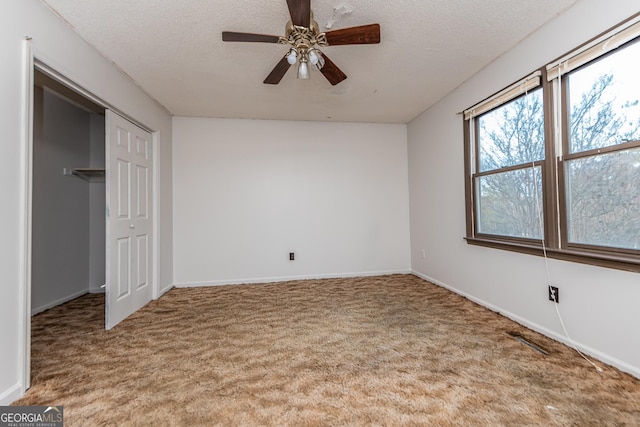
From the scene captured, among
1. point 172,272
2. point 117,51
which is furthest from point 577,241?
point 172,272

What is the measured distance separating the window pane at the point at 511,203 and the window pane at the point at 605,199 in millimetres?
247

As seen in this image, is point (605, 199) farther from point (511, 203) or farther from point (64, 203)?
point (64, 203)

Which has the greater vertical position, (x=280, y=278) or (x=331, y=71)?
(x=331, y=71)

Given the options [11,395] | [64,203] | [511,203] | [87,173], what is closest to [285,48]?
[511,203]

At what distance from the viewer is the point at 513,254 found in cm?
247

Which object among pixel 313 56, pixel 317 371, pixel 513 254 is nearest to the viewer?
pixel 317 371

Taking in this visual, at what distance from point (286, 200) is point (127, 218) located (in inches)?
77.5

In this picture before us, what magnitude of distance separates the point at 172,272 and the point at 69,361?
195 cm

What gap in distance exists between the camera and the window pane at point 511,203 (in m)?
2.29

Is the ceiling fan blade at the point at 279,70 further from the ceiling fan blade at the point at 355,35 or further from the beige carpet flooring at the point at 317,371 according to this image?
the beige carpet flooring at the point at 317,371

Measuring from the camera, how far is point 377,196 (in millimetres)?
4316

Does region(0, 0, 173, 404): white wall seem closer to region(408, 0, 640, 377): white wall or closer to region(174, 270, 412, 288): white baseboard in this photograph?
region(174, 270, 412, 288): white baseboard

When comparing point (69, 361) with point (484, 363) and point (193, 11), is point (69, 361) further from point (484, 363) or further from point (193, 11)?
point (484, 363)

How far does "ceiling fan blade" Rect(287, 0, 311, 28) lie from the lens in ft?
5.05
